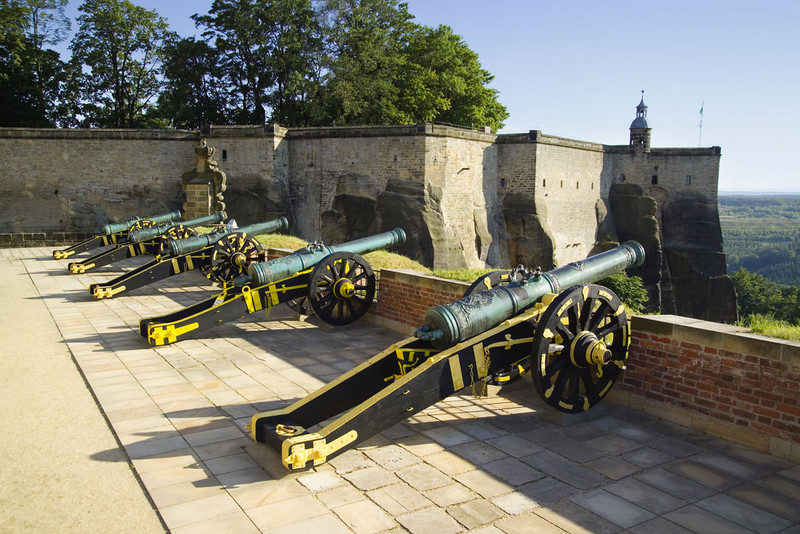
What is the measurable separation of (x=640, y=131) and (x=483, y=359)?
29984mm

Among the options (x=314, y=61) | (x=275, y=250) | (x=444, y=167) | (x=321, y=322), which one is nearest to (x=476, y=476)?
Result: (x=321, y=322)

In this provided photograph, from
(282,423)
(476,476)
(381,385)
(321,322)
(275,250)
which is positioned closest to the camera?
(476,476)

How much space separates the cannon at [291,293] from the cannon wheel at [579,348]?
344 centimetres

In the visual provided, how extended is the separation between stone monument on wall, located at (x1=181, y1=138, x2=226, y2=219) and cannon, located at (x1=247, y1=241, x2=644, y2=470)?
1380 cm

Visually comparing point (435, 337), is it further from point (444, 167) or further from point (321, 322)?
point (444, 167)

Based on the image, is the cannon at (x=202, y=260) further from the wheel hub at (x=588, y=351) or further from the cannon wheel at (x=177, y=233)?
the wheel hub at (x=588, y=351)

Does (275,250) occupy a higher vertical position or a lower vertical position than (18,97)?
lower

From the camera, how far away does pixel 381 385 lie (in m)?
4.46

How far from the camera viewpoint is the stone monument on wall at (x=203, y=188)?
1716cm

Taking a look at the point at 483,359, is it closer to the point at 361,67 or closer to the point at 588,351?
the point at 588,351

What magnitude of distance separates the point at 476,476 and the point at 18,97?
1146 inches

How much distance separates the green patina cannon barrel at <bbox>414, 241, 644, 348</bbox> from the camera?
168 inches

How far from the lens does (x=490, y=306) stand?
4457mm

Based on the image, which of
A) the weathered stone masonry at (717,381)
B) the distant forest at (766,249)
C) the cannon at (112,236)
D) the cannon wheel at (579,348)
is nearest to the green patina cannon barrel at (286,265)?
the cannon wheel at (579,348)
